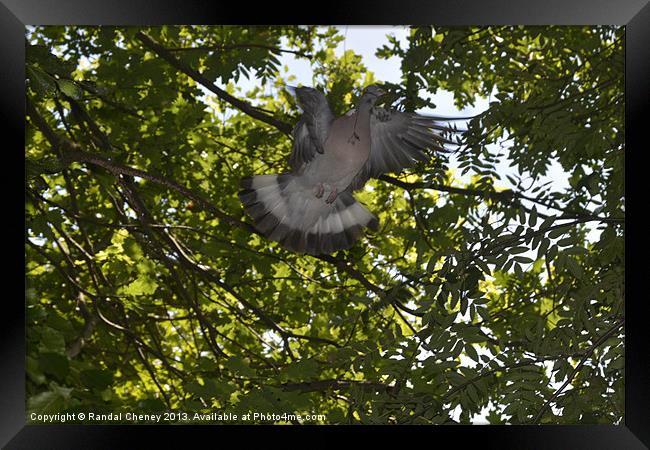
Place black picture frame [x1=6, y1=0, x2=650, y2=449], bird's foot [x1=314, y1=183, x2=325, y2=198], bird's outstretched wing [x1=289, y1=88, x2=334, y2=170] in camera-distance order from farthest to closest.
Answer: bird's foot [x1=314, y1=183, x2=325, y2=198]
bird's outstretched wing [x1=289, y1=88, x2=334, y2=170]
black picture frame [x1=6, y1=0, x2=650, y2=449]

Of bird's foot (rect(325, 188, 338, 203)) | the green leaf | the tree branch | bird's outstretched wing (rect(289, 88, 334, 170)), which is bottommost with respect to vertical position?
the green leaf

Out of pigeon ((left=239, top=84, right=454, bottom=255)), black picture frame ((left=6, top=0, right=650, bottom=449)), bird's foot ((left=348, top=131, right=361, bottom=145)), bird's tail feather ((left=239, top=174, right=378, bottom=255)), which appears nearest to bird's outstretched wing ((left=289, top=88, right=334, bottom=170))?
pigeon ((left=239, top=84, right=454, bottom=255))

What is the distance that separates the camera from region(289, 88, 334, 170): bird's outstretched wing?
9.06 ft

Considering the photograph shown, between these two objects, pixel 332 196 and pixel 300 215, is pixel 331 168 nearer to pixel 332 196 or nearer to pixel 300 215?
pixel 332 196

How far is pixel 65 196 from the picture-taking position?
156 inches

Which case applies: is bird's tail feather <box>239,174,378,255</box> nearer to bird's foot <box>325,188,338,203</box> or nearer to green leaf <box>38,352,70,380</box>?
bird's foot <box>325,188,338,203</box>

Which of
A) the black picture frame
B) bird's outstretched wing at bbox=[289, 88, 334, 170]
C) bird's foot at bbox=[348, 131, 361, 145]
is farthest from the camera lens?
bird's foot at bbox=[348, 131, 361, 145]

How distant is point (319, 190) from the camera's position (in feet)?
10.3

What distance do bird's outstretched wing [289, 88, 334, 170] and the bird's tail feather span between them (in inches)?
8.9

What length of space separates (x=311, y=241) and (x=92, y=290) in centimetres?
157
